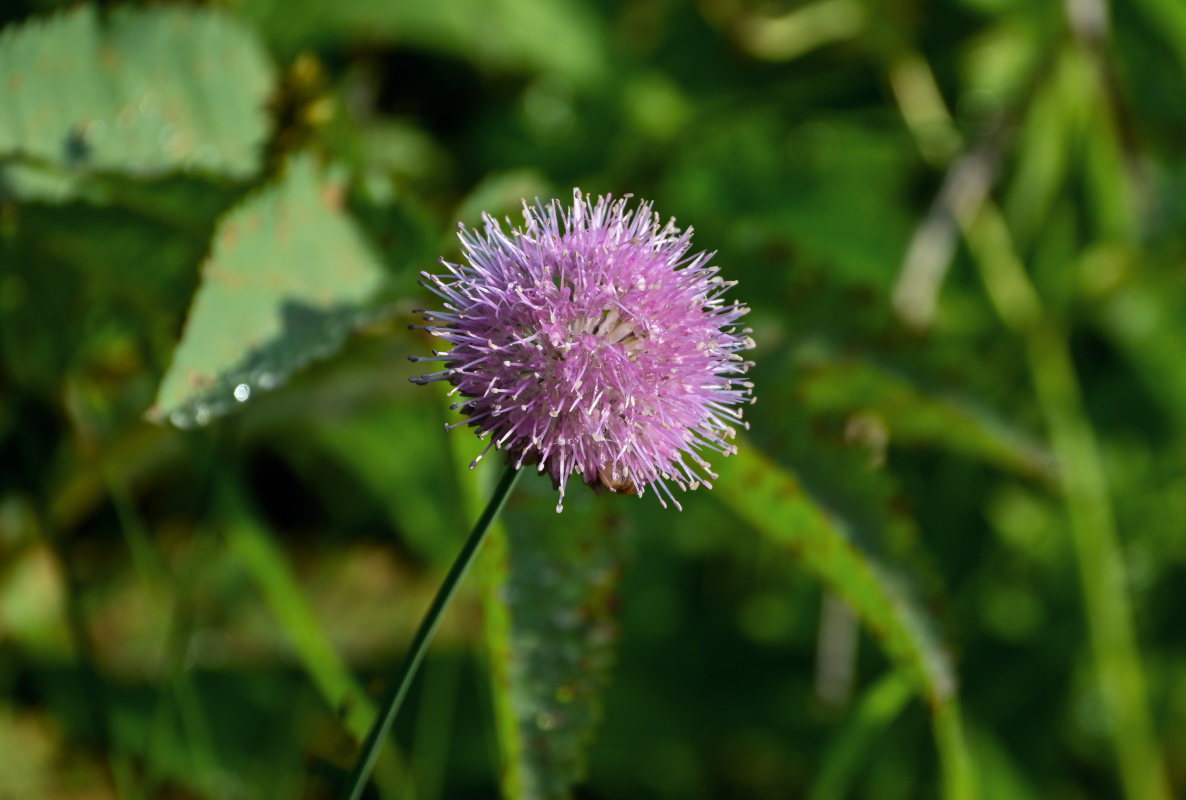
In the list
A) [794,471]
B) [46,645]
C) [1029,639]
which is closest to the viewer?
[794,471]

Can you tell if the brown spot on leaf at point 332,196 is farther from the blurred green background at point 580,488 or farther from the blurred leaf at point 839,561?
the blurred leaf at point 839,561

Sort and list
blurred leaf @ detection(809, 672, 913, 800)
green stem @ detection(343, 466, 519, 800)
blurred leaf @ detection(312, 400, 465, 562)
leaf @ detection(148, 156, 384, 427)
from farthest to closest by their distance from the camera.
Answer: blurred leaf @ detection(312, 400, 465, 562), blurred leaf @ detection(809, 672, 913, 800), leaf @ detection(148, 156, 384, 427), green stem @ detection(343, 466, 519, 800)

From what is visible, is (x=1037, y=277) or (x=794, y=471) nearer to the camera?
(x=794, y=471)

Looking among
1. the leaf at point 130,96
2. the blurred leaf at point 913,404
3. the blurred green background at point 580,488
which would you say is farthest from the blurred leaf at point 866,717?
the leaf at point 130,96

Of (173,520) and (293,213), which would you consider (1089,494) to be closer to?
(293,213)

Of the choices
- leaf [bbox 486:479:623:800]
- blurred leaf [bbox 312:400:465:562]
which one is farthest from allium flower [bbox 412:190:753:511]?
blurred leaf [bbox 312:400:465:562]

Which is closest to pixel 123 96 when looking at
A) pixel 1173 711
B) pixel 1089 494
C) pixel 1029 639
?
pixel 1089 494

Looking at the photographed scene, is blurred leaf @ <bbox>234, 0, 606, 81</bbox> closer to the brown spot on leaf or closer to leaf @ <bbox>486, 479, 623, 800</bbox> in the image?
the brown spot on leaf

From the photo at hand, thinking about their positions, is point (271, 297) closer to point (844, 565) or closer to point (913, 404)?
point (844, 565)

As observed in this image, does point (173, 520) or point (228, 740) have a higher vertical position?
point (173, 520)
